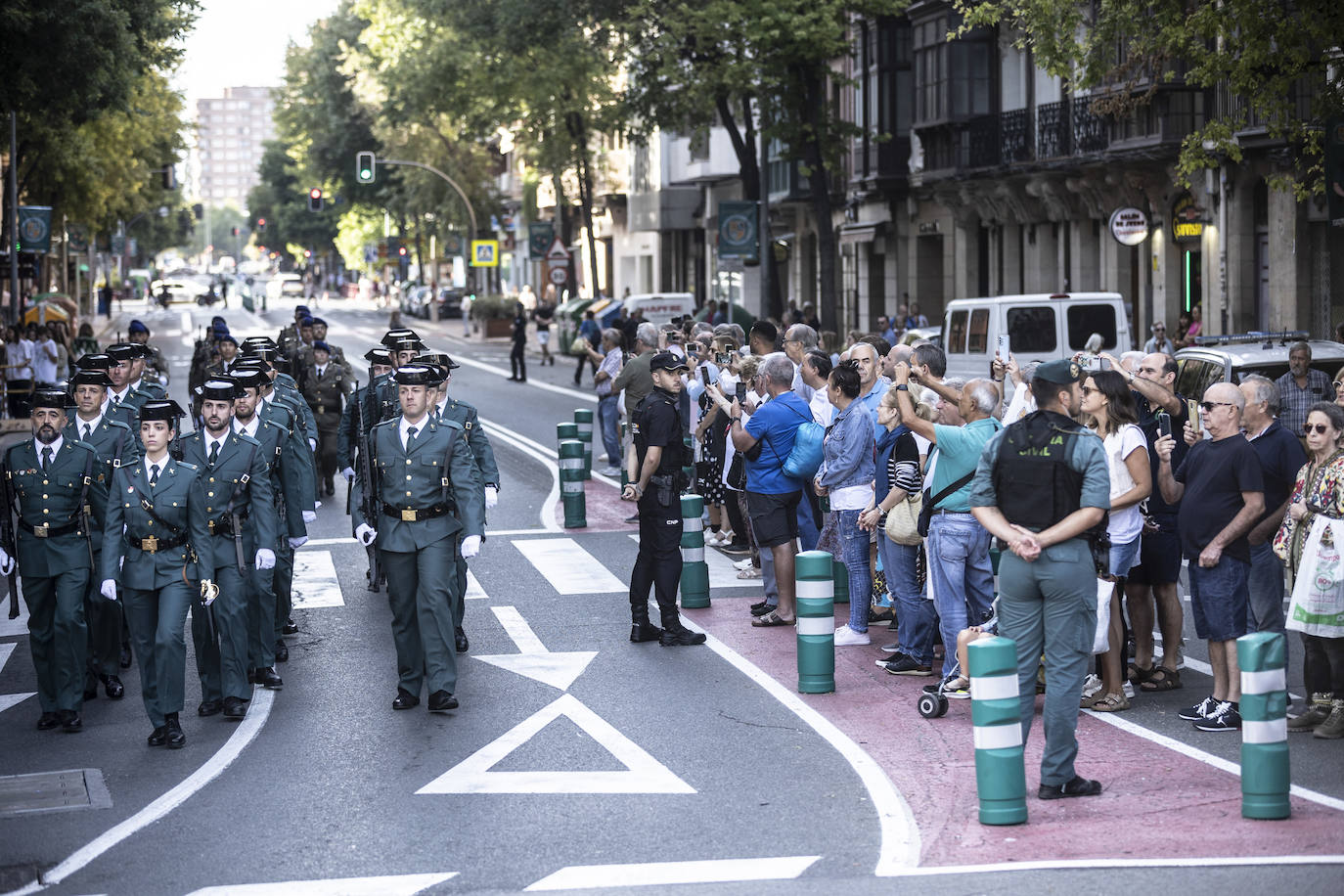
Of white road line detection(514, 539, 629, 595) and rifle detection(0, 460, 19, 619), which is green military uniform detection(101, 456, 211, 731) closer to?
rifle detection(0, 460, 19, 619)

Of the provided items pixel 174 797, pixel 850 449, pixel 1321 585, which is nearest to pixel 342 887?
pixel 174 797

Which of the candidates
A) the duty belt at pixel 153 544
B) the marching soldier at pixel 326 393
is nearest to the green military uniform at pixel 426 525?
the duty belt at pixel 153 544

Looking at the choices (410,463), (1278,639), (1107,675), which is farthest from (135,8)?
(1278,639)

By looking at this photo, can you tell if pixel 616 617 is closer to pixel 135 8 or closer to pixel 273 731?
pixel 273 731

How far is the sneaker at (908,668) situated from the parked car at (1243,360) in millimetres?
7298

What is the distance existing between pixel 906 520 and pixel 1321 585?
2.56 metres

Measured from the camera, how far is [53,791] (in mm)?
9492

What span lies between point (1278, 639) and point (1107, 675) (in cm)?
249

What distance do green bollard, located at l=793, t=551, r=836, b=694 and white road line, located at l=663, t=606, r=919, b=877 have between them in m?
0.18

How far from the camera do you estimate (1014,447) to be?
8734mm

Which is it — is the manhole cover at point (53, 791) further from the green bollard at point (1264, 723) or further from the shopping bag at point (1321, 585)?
the shopping bag at point (1321, 585)

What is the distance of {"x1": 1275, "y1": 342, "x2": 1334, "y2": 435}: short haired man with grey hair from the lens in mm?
17938

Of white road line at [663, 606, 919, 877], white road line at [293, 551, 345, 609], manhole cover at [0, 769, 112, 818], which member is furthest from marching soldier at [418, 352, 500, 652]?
white road line at [293, 551, 345, 609]

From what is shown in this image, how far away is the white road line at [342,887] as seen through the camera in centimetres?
764
